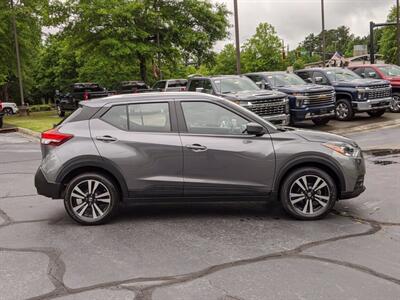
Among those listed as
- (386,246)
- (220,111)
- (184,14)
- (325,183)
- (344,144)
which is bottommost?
(386,246)

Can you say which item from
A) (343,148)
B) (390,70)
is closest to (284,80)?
(390,70)

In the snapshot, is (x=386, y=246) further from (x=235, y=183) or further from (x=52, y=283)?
(x=52, y=283)

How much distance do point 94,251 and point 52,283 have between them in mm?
867

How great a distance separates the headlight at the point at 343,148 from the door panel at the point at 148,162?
1.87m

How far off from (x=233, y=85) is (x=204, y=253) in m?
11.0

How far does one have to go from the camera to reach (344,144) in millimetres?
6266

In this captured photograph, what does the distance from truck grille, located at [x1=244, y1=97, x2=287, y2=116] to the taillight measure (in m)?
8.61

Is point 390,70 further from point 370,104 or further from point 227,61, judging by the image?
point 227,61

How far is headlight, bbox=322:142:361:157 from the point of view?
6.18 m

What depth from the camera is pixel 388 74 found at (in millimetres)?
20438

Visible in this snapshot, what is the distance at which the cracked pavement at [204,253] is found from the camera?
13.6ft

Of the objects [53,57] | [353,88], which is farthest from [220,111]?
[53,57]


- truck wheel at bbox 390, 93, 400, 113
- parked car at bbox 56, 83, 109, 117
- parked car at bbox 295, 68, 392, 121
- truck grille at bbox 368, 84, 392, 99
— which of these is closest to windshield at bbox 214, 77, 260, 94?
parked car at bbox 295, 68, 392, 121

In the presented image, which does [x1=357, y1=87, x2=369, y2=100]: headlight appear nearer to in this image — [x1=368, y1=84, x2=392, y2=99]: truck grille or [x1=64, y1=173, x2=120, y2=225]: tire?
[x1=368, y1=84, x2=392, y2=99]: truck grille
